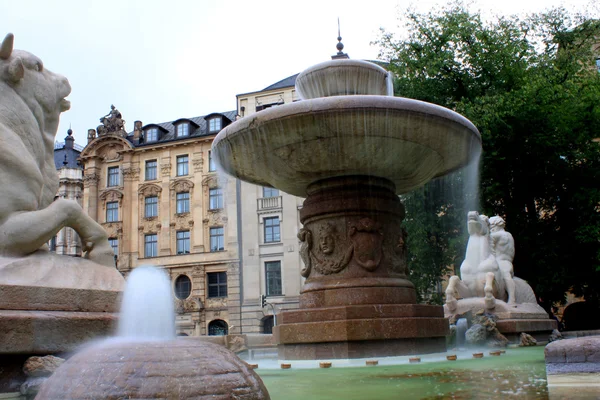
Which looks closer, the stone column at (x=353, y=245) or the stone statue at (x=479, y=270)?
the stone column at (x=353, y=245)

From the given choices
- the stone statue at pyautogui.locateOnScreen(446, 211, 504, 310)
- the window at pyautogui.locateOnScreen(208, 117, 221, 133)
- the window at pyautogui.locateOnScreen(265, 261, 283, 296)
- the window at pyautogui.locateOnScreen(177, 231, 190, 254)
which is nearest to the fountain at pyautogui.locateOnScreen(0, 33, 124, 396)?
the stone statue at pyautogui.locateOnScreen(446, 211, 504, 310)

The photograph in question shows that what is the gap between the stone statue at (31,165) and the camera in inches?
153

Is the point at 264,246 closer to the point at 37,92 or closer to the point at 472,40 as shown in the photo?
the point at 472,40

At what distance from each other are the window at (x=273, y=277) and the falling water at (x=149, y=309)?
33.5 metres

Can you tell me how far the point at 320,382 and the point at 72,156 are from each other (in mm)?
52583

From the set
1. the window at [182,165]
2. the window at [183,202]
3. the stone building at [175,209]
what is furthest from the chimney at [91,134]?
the window at [183,202]

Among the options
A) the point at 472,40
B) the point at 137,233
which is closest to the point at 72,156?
the point at 137,233

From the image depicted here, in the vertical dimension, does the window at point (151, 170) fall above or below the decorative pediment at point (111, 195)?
above

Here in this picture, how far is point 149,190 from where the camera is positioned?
42.5 meters

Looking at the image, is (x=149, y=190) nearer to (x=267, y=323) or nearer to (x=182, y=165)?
(x=182, y=165)

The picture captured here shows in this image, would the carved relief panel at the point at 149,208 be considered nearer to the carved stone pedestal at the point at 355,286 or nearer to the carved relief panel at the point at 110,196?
the carved relief panel at the point at 110,196

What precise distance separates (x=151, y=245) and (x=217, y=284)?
6.13 meters

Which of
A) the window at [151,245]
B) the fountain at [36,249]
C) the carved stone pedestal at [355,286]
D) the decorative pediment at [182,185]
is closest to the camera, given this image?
the fountain at [36,249]

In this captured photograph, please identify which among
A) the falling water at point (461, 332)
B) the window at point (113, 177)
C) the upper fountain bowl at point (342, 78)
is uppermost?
the window at point (113, 177)
